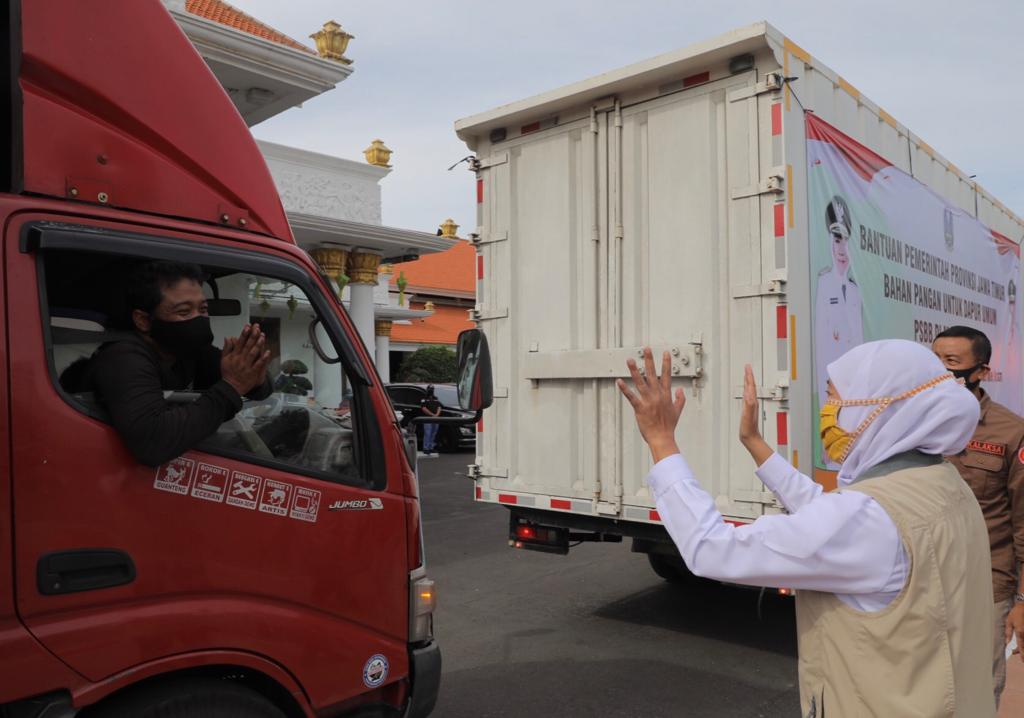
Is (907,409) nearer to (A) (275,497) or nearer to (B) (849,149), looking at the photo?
(A) (275,497)

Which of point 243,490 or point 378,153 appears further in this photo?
point 378,153

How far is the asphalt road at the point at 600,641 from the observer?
4344mm

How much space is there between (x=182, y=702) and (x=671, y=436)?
1.45 meters

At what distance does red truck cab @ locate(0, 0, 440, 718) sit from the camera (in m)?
2.00

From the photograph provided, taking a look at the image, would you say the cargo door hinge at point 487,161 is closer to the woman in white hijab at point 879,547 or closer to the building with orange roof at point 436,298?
the woman in white hijab at point 879,547

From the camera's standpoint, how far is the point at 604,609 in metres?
6.12

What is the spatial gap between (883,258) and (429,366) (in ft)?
65.6

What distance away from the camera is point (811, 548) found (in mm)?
1620

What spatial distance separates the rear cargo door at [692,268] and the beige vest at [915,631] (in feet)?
8.68

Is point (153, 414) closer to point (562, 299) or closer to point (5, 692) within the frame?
point (5, 692)

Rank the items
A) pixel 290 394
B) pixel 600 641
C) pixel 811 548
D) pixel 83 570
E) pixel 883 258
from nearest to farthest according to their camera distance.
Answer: pixel 811 548 < pixel 83 570 < pixel 290 394 < pixel 600 641 < pixel 883 258

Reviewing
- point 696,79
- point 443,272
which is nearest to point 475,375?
point 696,79

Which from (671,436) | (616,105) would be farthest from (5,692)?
(616,105)

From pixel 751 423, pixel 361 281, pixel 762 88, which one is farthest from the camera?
pixel 361 281
